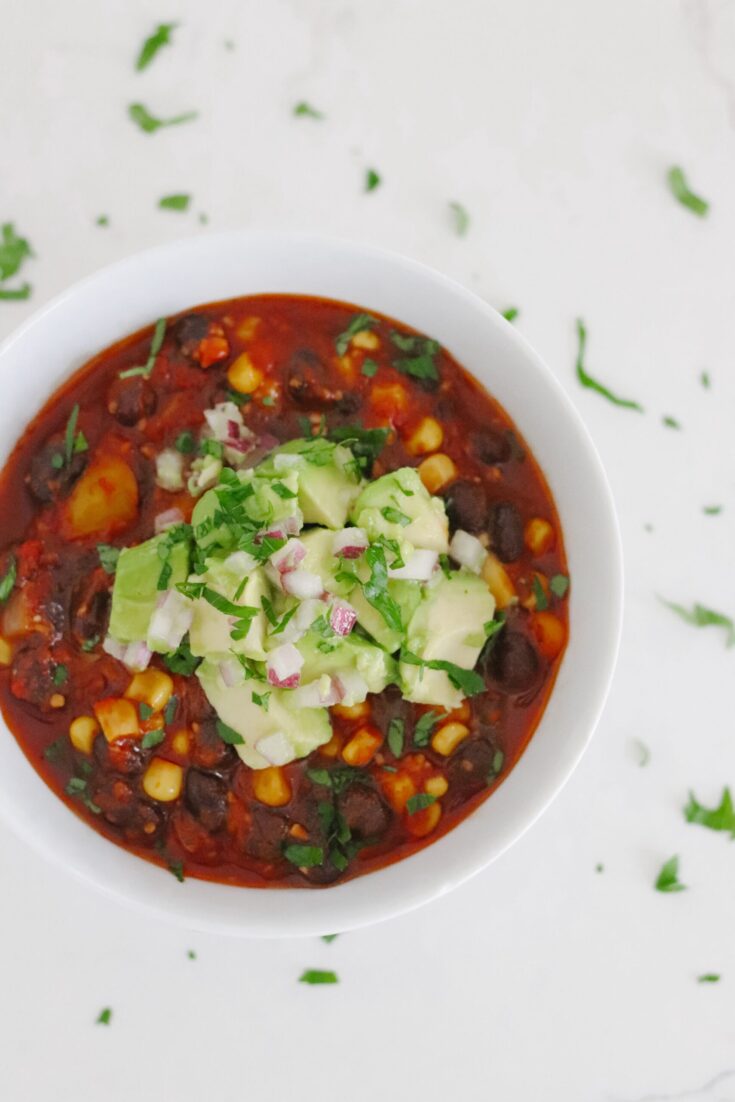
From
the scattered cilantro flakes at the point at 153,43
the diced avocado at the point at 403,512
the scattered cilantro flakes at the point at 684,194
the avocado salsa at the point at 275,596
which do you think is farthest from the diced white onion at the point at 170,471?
the scattered cilantro flakes at the point at 684,194

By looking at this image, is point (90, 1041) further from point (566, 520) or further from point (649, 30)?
point (649, 30)

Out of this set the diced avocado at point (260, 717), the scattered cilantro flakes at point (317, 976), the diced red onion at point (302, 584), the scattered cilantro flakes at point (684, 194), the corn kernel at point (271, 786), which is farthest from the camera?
the scattered cilantro flakes at point (684, 194)

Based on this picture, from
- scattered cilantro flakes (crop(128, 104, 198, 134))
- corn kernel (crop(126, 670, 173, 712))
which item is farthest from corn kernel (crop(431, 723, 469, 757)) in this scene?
scattered cilantro flakes (crop(128, 104, 198, 134))

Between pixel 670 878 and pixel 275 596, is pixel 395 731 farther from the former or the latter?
pixel 670 878

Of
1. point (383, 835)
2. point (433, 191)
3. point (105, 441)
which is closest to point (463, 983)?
point (383, 835)

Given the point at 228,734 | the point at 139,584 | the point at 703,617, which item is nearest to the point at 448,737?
the point at 228,734

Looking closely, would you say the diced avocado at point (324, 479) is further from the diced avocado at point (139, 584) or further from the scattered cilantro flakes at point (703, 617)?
the scattered cilantro flakes at point (703, 617)
